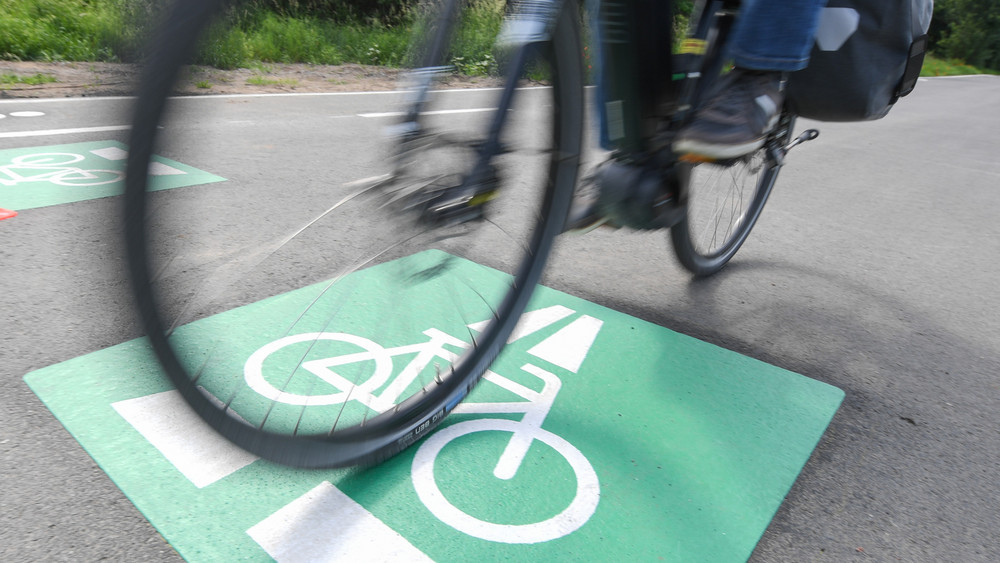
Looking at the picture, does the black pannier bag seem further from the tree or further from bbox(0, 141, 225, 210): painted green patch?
the tree

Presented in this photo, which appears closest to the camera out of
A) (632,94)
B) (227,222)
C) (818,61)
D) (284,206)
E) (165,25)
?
(165,25)

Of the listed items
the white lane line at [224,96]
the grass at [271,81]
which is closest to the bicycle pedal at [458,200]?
the white lane line at [224,96]

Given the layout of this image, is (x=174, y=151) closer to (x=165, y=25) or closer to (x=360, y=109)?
(x=165, y=25)

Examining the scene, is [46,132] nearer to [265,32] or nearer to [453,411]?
[265,32]

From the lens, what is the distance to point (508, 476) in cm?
191

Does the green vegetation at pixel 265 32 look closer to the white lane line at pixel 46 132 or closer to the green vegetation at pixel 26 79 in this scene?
the white lane line at pixel 46 132

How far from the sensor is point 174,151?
1206mm

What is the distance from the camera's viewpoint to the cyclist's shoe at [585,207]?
2.03 meters

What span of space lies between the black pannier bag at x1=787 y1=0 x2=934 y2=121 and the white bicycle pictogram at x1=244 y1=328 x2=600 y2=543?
1.31m

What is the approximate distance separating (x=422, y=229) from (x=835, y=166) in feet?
20.3

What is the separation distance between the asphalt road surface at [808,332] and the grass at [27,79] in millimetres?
1514

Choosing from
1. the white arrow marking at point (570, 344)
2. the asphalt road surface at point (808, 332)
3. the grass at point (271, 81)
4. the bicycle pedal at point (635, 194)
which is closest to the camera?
the asphalt road surface at point (808, 332)

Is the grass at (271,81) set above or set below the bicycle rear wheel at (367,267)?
below

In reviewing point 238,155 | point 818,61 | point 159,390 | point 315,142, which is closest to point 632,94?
point 818,61
